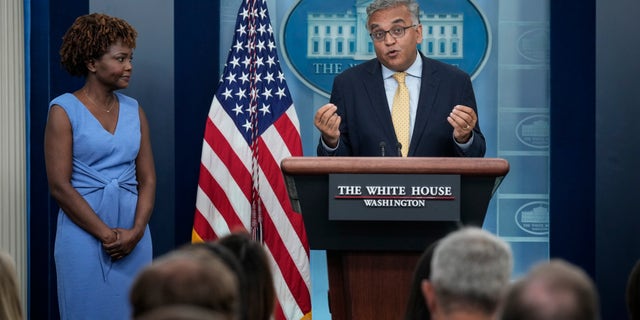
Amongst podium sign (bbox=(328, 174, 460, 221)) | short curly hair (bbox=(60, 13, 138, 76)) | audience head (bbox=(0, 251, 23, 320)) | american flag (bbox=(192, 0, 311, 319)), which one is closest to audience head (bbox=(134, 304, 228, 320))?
audience head (bbox=(0, 251, 23, 320))

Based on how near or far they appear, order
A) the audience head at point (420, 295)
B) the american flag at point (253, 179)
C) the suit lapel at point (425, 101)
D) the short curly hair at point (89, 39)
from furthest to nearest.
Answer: the american flag at point (253, 179), the short curly hair at point (89, 39), the suit lapel at point (425, 101), the audience head at point (420, 295)

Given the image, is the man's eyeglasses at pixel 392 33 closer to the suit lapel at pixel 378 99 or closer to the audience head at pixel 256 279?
the suit lapel at pixel 378 99

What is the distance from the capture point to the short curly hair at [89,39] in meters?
4.78

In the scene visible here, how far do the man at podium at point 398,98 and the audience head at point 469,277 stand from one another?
66.1 inches

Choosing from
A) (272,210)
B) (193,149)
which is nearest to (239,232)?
(272,210)

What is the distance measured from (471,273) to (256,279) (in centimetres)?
60

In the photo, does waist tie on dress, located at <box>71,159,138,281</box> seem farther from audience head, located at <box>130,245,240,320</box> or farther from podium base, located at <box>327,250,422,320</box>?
audience head, located at <box>130,245,240,320</box>

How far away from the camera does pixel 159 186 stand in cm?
604

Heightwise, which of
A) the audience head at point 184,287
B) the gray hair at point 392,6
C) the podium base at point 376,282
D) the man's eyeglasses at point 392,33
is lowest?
the podium base at point 376,282

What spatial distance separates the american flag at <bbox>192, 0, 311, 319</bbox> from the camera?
230 inches

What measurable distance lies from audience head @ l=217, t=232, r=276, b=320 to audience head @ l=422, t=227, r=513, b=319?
0.47m

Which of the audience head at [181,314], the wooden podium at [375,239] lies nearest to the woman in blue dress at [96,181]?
the wooden podium at [375,239]

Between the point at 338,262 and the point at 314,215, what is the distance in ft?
0.64

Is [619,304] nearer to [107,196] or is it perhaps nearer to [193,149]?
[193,149]
